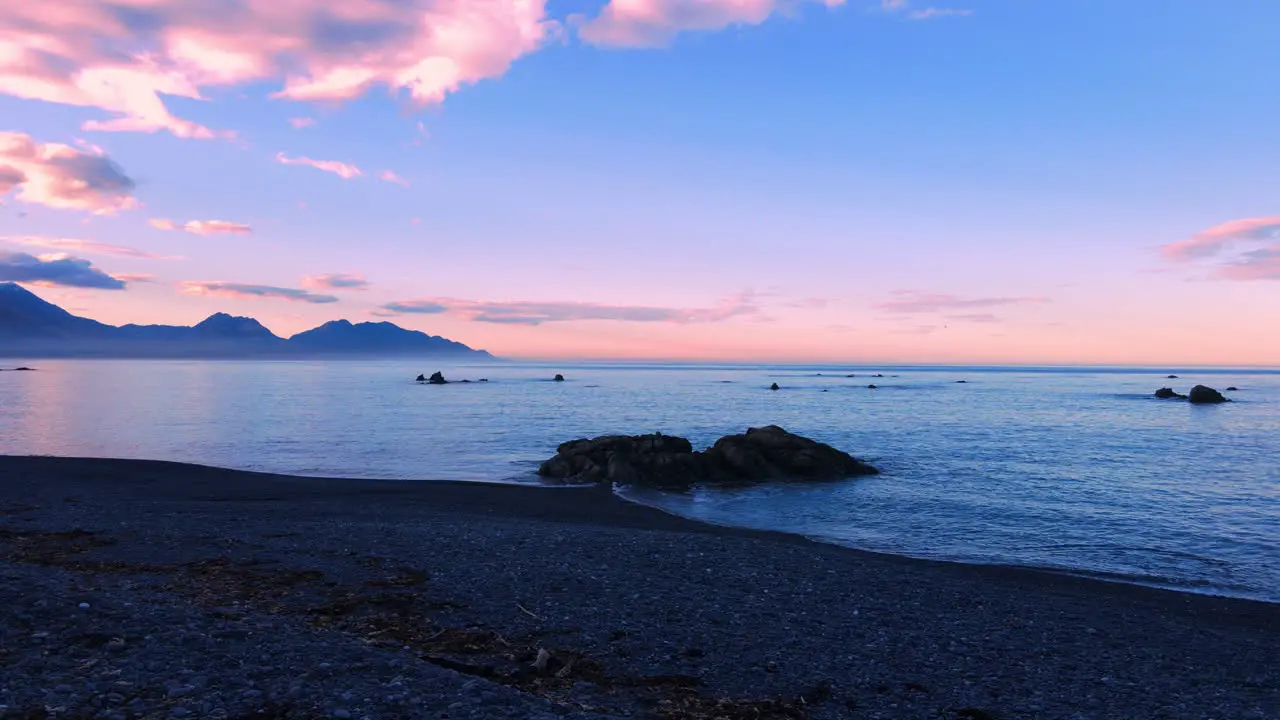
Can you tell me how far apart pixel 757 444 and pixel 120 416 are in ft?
195

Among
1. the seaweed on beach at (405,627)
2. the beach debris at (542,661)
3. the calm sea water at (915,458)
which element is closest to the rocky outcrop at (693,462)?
the calm sea water at (915,458)

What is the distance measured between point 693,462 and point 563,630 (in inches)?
977

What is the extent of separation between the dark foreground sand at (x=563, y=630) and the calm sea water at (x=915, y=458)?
481 centimetres

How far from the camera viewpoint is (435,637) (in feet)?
36.2

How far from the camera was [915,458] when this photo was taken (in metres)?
44.2

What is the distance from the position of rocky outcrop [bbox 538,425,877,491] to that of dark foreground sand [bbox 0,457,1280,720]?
13.6m

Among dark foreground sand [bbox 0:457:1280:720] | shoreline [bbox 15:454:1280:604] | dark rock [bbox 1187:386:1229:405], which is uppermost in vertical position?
dark rock [bbox 1187:386:1229:405]

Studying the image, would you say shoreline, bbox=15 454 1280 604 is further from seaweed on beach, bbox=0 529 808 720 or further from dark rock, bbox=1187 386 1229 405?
dark rock, bbox=1187 386 1229 405

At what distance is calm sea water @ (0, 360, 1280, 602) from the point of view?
22.5m

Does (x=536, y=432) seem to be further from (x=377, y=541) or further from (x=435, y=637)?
(x=435, y=637)

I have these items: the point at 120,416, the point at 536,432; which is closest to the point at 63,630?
the point at 536,432

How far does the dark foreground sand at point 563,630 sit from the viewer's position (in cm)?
837

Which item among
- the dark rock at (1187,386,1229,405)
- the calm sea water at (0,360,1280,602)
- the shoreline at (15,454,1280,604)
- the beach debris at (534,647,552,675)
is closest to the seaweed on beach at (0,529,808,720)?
the beach debris at (534,647,552,675)

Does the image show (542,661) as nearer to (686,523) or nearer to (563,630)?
(563,630)
